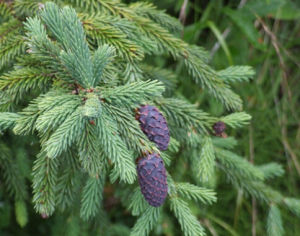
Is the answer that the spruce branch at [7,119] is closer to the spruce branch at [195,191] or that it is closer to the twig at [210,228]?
the spruce branch at [195,191]

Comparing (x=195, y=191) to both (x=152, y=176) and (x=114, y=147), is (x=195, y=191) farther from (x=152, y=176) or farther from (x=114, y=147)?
(x=114, y=147)

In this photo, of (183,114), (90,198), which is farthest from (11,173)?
(183,114)

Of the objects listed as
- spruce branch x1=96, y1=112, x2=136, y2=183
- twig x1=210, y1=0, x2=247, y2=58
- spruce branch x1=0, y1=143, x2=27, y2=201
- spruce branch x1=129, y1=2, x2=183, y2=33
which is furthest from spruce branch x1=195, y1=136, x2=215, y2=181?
twig x1=210, y1=0, x2=247, y2=58

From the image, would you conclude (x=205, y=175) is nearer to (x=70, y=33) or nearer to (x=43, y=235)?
(x=70, y=33)

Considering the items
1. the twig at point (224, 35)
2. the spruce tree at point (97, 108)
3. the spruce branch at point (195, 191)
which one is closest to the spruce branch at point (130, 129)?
the spruce tree at point (97, 108)

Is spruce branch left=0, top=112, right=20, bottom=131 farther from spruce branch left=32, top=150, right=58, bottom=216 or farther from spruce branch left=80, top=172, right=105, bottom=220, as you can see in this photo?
spruce branch left=80, top=172, right=105, bottom=220
